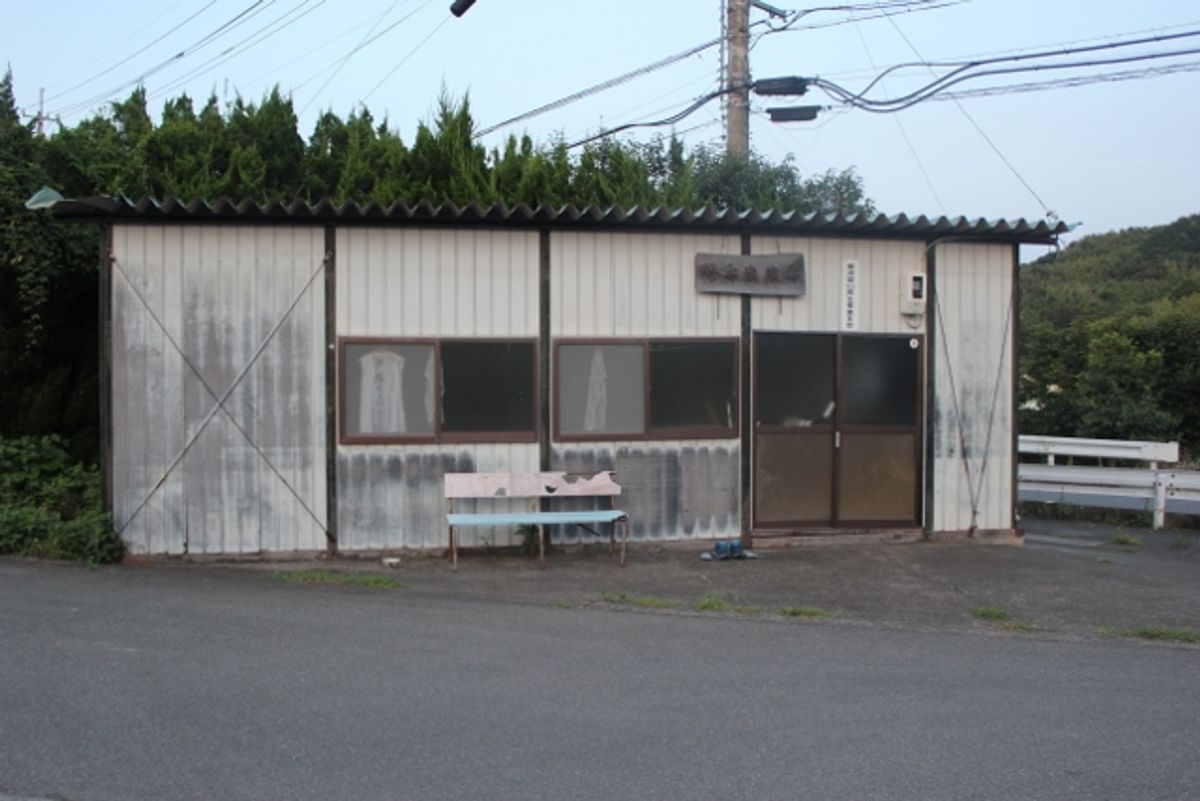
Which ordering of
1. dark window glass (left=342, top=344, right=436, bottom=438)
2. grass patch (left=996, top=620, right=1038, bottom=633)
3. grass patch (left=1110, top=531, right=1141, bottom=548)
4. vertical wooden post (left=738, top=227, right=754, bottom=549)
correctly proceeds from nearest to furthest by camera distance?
1. grass patch (left=996, top=620, right=1038, bottom=633)
2. dark window glass (left=342, top=344, right=436, bottom=438)
3. vertical wooden post (left=738, top=227, right=754, bottom=549)
4. grass patch (left=1110, top=531, right=1141, bottom=548)

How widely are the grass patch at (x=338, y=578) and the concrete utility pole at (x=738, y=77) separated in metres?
11.4

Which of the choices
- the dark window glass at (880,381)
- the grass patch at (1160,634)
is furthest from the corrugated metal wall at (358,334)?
the grass patch at (1160,634)

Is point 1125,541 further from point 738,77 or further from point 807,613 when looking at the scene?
point 738,77

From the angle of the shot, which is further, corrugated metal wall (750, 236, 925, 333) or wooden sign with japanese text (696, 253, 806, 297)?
corrugated metal wall (750, 236, 925, 333)

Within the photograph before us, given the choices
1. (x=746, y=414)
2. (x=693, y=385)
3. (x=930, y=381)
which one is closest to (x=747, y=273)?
(x=693, y=385)

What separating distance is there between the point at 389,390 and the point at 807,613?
4.43m

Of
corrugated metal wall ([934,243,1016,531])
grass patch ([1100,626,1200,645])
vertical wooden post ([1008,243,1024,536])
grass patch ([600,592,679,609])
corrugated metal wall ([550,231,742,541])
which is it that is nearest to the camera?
grass patch ([1100,626,1200,645])

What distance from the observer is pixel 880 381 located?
11297 millimetres

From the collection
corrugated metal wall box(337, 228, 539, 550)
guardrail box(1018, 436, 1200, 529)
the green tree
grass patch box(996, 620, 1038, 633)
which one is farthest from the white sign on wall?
the green tree

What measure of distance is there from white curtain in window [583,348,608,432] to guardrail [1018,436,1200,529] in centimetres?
718

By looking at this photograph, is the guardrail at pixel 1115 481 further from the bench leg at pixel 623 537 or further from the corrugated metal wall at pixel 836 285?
the bench leg at pixel 623 537

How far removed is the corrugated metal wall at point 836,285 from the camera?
A: 11.0 m

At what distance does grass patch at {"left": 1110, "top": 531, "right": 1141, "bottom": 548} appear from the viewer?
40.0 ft

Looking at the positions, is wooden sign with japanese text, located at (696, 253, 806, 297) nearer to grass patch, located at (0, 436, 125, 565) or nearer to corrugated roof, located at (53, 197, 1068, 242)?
corrugated roof, located at (53, 197, 1068, 242)
